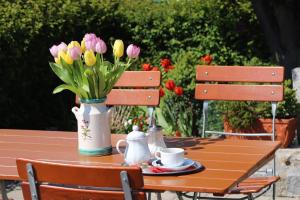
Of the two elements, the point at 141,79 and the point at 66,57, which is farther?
the point at 141,79

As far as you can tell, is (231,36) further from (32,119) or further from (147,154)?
(147,154)

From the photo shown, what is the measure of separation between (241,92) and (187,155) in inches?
46.1

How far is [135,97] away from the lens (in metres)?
4.38

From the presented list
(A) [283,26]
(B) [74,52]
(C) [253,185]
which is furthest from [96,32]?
(B) [74,52]

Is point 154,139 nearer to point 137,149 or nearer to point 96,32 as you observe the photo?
point 137,149

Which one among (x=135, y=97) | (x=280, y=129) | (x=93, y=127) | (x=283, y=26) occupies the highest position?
(x=283, y=26)

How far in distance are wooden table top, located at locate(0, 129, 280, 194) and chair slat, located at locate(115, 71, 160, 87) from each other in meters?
0.58

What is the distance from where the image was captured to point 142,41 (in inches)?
332

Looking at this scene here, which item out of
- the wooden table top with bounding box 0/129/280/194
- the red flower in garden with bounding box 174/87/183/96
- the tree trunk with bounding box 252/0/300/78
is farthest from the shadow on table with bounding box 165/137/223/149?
the tree trunk with bounding box 252/0/300/78

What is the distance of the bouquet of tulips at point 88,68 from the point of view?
3244mm

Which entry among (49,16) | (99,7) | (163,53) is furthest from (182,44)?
(49,16)

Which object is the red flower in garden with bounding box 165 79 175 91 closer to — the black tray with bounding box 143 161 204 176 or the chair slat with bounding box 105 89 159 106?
the chair slat with bounding box 105 89 159 106

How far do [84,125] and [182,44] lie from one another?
507 cm

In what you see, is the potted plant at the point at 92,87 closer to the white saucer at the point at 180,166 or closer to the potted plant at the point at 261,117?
the white saucer at the point at 180,166
